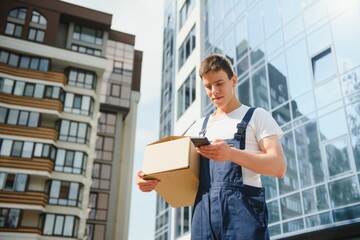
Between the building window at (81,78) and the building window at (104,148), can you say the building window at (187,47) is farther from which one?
the building window at (104,148)

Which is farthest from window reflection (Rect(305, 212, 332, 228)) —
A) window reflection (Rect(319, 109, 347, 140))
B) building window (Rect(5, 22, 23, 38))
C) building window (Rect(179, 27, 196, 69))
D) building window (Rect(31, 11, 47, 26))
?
building window (Rect(31, 11, 47, 26))

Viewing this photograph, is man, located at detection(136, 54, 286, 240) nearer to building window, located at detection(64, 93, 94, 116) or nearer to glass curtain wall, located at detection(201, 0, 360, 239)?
glass curtain wall, located at detection(201, 0, 360, 239)

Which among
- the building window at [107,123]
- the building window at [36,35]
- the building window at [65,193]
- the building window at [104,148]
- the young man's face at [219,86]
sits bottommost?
the young man's face at [219,86]

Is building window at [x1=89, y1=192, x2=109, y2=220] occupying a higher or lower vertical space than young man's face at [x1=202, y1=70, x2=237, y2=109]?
higher

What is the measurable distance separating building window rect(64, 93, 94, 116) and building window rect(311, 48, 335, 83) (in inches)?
998

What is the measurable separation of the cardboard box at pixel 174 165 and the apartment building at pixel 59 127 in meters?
28.2

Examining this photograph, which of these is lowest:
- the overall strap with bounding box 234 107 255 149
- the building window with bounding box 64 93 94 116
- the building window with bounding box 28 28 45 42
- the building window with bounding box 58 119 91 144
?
the overall strap with bounding box 234 107 255 149

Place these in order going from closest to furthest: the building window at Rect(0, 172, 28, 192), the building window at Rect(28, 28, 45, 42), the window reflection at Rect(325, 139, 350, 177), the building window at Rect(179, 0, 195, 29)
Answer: the window reflection at Rect(325, 139, 350, 177), the building window at Rect(179, 0, 195, 29), the building window at Rect(0, 172, 28, 192), the building window at Rect(28, 28, 45, 42)

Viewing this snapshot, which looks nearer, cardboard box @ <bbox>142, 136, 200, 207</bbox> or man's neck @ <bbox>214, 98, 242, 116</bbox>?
cardboard box @ <bbox>142, 136, 200, 207</bbox>

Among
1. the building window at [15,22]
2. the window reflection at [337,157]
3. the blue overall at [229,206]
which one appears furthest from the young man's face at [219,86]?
the building window at [15,22]

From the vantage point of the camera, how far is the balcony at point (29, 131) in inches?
1176

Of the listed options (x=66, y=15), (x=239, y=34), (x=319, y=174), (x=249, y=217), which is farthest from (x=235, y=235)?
(x=66, y=15)

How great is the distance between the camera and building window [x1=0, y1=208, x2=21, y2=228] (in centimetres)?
2756

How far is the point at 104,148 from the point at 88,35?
11.2 meters
